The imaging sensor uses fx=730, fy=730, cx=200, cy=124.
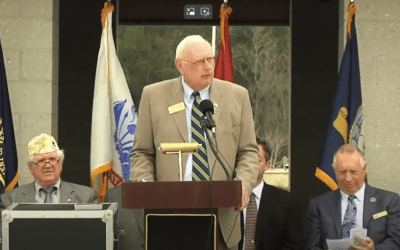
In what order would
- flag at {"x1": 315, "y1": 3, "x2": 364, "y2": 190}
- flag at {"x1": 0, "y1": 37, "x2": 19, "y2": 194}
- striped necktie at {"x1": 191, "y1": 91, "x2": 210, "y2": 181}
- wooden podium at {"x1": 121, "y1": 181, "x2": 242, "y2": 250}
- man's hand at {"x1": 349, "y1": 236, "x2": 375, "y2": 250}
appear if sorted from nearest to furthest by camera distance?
1. wooden podium at {"x1": 121, "y1": 181, "x2": 242, "y2": 250}
2. striped necktie at {"x1": 191, "y1": 91, "x2": 210, "y2": 181}
3. man's hand at {"x1": 349, "y1": 236, "x2": 375, "y2": 250}
4. flag at {"x1": 0, "y1": 37, "x2": 19, "y2": 194}
5. flag at {"x1": 315, "y1": 3, "x2": 364, "y2": 190}

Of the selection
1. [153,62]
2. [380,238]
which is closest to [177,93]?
[380,238]

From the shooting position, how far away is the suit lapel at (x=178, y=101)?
314cm

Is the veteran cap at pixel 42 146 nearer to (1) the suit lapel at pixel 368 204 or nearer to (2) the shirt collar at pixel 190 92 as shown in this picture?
(2) the shirt collar at pixel 190 92

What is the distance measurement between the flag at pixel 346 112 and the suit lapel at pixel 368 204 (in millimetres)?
666

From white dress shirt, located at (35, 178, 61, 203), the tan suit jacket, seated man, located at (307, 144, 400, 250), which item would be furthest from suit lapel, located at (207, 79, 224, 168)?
white dress shirt, located at (35, 178, 61, 203)

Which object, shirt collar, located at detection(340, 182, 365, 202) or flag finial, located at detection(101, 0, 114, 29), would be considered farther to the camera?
flag finial, located at detection(101, 0, 114, 29)

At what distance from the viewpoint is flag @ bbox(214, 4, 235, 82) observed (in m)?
5.66

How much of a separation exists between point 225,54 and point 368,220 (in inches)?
70.5

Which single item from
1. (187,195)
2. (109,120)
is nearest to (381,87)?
(109,120)

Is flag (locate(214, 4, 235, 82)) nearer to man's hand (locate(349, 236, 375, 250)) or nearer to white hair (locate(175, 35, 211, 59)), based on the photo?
man's hand (locate(349, 236, 375, 250))

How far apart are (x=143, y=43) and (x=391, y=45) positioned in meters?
2.02

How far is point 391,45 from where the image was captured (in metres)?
5.85

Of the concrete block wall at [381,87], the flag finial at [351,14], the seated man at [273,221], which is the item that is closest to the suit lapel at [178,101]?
the seated man at [273,221]

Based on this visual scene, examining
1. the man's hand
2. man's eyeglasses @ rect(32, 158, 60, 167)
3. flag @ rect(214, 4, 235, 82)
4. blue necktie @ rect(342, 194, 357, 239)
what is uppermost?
flag @ rect(214, 4, 235, 82)
